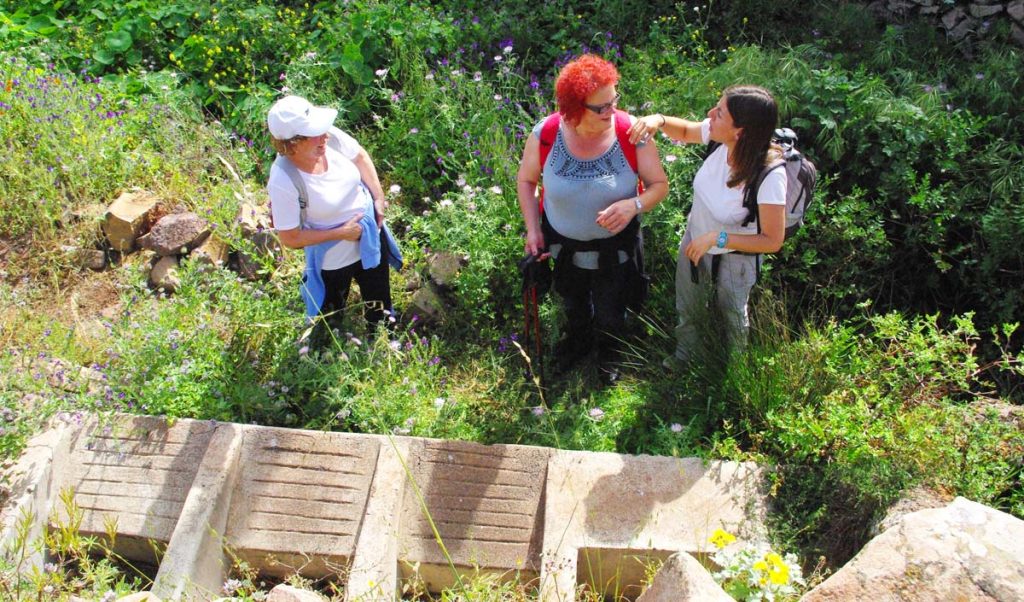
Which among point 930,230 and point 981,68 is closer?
point 930,230

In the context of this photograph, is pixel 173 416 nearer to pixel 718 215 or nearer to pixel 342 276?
pixel 342 276

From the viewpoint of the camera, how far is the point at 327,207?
3.81 m

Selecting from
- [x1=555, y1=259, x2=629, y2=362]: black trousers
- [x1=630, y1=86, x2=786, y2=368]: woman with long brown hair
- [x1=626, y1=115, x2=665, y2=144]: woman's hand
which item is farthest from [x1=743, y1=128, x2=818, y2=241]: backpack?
[x1=555, y1=259, x2=629, y2=362]: black trousers

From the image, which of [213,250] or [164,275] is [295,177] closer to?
[213,250]

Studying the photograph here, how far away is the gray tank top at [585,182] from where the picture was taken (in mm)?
3605

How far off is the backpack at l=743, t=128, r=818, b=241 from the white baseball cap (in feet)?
6.21

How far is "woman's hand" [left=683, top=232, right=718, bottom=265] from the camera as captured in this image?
352 cm

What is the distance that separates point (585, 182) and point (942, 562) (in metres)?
2.02

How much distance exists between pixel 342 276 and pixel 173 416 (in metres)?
1.06

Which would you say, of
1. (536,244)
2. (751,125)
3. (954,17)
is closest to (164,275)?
(536,244)

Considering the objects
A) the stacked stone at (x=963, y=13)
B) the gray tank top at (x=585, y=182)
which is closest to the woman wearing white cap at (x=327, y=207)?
the gray tank top at (x=585, y=182)

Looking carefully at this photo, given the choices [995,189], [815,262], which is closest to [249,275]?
[815,262]

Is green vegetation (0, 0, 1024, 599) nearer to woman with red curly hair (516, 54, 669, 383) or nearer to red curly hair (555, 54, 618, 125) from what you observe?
woman with red curly hair (516, 54, 669, 383)

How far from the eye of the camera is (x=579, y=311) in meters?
4.33
